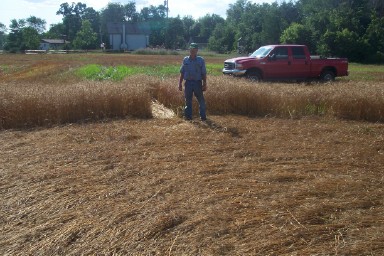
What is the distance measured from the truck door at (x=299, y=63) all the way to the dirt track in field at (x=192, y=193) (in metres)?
9.64

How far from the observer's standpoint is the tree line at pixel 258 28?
143ft

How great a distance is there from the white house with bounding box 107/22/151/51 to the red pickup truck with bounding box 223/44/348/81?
71655 mm

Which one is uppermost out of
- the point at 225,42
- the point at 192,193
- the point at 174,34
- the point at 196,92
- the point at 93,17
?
the point at 93,17

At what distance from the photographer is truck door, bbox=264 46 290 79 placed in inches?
684

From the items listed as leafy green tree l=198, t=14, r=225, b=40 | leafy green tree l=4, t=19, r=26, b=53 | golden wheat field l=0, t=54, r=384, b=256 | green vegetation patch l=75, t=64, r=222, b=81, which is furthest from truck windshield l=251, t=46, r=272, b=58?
leafy green tree l=198, t=14, r=225, b=40

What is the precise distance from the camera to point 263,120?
9930mm

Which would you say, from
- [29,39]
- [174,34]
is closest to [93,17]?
[174,34]

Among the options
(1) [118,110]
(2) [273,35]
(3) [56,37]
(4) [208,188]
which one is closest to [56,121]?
(1) [118,110]

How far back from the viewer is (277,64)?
17.5 m

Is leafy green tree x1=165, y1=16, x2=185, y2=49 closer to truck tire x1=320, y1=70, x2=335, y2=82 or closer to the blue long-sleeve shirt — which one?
truck tire x1=320, y1=70, x2=335, y2=82

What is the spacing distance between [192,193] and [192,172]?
86 cm

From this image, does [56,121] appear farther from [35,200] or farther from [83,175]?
[35,200]

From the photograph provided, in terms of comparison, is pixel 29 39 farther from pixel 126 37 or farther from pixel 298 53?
pixel 298 53

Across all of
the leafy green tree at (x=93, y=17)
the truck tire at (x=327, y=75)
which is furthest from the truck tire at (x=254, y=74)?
the leafy green tree at (x=93, y=17)
